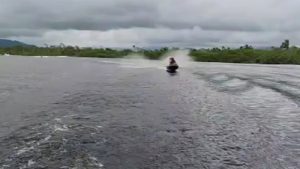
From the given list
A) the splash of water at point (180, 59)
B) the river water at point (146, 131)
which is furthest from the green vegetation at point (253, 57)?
the river water at point (146, 131)

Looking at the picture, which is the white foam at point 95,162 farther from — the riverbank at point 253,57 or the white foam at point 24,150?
the riverbank at point 253,57

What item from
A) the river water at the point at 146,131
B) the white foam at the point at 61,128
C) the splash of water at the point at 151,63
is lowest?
the splash of water at the point at 151,63

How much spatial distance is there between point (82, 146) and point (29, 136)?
3.21 m

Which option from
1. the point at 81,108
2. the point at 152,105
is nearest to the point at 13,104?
the point at 81,108

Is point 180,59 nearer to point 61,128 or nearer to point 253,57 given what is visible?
point 253,57

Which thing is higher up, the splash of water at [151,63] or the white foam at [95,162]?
the white foam at [95,162]

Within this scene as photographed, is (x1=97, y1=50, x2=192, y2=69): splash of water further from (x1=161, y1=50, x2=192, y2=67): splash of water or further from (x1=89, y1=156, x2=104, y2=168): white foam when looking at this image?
(x1=89, y1=156, x2=104, y2=168): white foam

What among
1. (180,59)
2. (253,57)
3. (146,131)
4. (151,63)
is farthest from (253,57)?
(146,131)

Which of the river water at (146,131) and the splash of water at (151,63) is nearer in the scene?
the river water at (146,131)

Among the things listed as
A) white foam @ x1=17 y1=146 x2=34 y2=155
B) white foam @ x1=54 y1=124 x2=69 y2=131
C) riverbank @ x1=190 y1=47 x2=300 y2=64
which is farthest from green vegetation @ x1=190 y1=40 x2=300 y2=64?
white foam @ x1=17 y1=146 x2=34 y2=155

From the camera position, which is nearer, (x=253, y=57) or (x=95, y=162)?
(x=95, y=162)

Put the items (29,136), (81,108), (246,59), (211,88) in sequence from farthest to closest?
(246,59)
(211,88)
(81,108)
(29,136)

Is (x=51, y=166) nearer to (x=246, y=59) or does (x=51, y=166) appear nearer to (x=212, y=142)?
(x=212, y=142)

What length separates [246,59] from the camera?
532 feet
